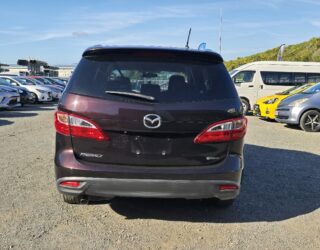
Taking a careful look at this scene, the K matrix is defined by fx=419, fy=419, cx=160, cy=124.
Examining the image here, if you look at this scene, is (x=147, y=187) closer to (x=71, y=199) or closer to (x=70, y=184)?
(x=70, y=184)

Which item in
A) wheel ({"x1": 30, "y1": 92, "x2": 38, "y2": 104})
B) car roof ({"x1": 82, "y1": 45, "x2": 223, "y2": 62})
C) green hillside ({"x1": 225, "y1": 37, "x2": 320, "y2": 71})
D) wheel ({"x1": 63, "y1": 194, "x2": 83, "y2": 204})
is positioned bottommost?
green hillside ({"x1": 225, "y1": 37, "x2": 320, "y2": 71})

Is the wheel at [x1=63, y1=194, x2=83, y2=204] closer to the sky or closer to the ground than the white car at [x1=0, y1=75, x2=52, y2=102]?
closer to the sky

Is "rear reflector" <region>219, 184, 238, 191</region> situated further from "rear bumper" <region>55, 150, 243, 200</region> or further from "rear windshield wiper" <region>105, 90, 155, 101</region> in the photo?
"rear windshield wiper" <region>105, 90, 155, 101</region>

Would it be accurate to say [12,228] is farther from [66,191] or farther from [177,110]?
[177,110]

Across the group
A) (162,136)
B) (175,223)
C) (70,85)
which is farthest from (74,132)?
(175,223)

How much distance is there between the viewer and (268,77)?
17.4 meters

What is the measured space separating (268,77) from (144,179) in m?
14.5

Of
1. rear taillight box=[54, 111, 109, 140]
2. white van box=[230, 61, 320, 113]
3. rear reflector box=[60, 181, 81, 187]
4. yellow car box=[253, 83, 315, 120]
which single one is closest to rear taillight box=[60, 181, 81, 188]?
rear reflector box=[60, 181, 81, 187]

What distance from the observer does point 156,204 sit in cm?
487

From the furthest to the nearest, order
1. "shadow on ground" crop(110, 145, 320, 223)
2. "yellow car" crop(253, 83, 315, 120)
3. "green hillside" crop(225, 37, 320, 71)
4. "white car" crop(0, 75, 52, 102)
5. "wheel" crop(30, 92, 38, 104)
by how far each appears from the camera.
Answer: "green hillside" crop(225, 37, 320, 71)
"white car" crop(0, 75, 52, 102)
"wheel" crop(30, 92, 38, 104)
"yellow car" crop(253, 83, 315, 120)
"shadow on ground" crop(110, 145, 320, 223)

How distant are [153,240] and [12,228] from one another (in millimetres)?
1387

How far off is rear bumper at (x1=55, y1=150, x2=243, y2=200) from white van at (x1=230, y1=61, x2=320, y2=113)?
45.0 ft

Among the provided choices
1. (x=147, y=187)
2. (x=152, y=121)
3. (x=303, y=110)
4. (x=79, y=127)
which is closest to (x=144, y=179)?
(x=147, y=187)

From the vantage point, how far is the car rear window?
12.8ft
